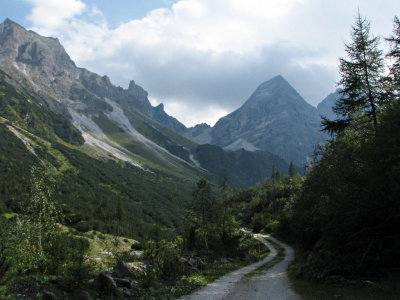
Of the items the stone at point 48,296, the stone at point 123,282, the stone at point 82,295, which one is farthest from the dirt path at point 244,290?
the stone at point 48,296

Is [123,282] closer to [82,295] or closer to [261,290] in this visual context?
[82,295]

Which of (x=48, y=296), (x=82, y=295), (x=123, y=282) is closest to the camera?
(x=48, y=296)

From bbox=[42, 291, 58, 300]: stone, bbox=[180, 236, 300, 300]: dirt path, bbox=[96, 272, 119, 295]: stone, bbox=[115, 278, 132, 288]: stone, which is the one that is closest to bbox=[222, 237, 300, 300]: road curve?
bbox=[180, 236, 300, 300]: dirt path

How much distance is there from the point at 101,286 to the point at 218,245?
87.4ft

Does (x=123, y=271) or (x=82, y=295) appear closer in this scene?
(x=82, y=295)

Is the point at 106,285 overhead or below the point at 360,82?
below

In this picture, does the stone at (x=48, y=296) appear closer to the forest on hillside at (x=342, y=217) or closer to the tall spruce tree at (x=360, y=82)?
the forest on hillside at (x=342, y=217)

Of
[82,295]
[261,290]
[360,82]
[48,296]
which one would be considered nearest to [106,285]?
[82,295]

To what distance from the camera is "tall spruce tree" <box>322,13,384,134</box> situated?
25188mm

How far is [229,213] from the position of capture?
138ft

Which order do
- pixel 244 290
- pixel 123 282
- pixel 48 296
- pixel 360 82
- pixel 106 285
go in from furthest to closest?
pixel 360 82
pixel 244 290
pixel 123 282
pixel 106 285
pixel 48 296

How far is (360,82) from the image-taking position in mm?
25234

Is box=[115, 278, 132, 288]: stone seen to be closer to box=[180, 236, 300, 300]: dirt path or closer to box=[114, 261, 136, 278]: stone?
box=[114, 261, 136, 278]: stone

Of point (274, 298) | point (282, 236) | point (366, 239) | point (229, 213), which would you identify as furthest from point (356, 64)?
point (282, 236)
